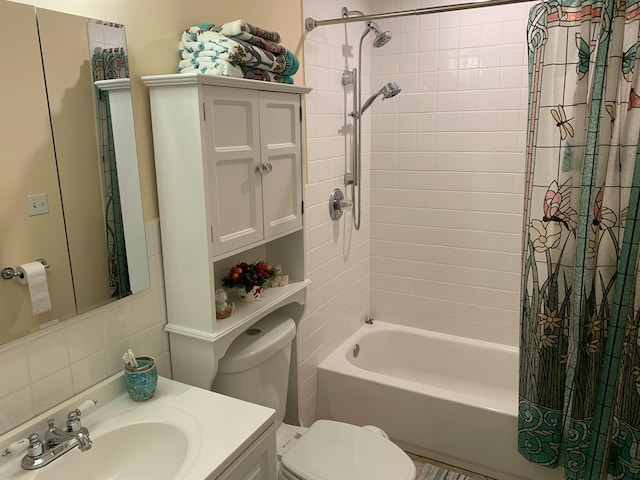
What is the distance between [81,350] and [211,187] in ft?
1.95

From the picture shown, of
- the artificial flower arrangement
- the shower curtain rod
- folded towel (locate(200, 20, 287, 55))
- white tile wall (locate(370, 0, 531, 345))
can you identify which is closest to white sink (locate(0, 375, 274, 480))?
the artificial flower arrangement

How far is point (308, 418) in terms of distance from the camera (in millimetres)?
2656

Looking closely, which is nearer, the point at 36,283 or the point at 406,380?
the point at 36,283

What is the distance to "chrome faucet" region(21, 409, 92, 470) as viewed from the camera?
123 cm

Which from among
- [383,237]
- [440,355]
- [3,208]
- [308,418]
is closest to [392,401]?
[308,418]

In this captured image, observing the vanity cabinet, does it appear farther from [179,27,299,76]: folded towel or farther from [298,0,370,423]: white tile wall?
[298,0,370,423]: white tile wall

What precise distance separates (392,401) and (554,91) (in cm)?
158

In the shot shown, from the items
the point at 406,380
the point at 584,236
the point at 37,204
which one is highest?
the point at 37,204

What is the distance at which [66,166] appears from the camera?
1335mm

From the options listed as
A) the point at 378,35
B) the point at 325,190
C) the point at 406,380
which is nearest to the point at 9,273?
the point at 325,190

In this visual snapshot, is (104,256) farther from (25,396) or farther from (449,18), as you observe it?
(449,18)

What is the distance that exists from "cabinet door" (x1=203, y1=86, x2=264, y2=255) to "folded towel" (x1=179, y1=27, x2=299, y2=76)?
9cm

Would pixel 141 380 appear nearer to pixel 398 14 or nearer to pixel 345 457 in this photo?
pixel 345 457

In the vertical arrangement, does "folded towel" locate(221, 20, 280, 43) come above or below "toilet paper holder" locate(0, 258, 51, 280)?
above
